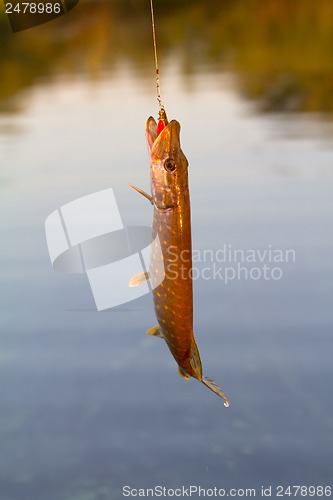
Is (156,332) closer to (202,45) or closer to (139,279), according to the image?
(139,279)

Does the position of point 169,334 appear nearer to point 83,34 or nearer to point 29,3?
point 29,3

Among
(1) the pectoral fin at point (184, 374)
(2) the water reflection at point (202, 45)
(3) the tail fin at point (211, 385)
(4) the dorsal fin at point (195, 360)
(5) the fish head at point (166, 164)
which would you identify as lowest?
(2) the water reflection at point (202, 45)

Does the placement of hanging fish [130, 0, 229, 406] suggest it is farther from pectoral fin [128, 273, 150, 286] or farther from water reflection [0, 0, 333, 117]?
water reflection [0, 0, 333, 117]

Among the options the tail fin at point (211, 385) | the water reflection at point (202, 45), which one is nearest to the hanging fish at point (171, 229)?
the tail fin at point (211, 385)

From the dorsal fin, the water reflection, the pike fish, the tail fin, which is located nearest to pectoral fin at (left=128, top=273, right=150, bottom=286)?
the pike fish

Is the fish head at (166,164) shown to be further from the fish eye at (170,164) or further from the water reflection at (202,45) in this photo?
the water reflection at (202,45)

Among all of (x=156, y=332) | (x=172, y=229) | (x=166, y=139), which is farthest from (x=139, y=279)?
(x=166, y=139)

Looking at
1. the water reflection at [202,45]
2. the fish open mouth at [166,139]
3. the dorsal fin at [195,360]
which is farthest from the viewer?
the water reflection at [202,45]
